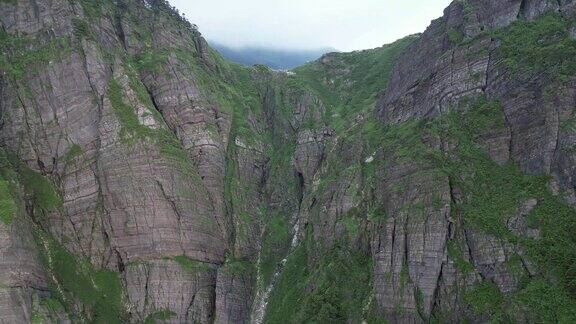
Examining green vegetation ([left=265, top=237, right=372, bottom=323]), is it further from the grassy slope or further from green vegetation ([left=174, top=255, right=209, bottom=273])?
green vegetation ([left=174, top=255, right=209, bottom=273])

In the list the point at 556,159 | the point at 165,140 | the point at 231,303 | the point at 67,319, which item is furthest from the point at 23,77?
the point at 556,159

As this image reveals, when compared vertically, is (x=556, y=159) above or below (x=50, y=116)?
below

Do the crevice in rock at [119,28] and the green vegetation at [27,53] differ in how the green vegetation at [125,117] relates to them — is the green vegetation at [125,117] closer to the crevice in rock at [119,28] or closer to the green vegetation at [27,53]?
the green vegetation at [27,53]

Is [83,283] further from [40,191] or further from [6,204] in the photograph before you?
[40,191]

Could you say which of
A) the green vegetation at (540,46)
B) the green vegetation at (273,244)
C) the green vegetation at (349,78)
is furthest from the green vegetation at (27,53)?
the green vegetation at (540,46)

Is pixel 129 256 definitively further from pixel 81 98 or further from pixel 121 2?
pixel 121 2

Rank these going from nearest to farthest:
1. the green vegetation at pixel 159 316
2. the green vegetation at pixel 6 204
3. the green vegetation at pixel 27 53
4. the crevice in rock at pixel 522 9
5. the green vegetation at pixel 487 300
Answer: the green vegetation at pixel 487 300 → the green vegetation at pixel 6 204 → the green vegetation at pixel 159 316 → the crevice in rock at pixel 522 9 → the green vegetation at pixel 27 53

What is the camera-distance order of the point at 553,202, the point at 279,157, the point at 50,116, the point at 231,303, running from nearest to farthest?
1. the point at 553,202
2. the point at 231,303
3. the point at 50,116
4. the point at 279,157

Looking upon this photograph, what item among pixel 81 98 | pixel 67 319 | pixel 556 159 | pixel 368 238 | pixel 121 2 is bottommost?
pixel 67 319
